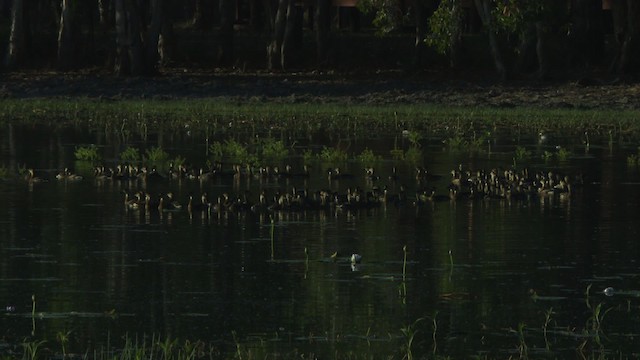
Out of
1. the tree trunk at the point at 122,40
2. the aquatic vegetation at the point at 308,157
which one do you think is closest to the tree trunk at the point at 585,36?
the tree trunk at the point at 122,40

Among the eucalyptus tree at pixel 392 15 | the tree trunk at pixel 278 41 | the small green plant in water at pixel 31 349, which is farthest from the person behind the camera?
the tree trunk at pixel 278 41

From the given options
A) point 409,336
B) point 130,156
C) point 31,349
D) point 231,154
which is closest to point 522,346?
point 409,336

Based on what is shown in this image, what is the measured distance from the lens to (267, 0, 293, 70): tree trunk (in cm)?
5669

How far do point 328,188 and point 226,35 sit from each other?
120 ft

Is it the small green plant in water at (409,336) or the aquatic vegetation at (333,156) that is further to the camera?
the aquatic vegetation at (333,156)

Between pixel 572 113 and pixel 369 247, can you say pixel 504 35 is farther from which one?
pixel 369 247

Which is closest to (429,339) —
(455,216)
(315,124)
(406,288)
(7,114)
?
(406,288)

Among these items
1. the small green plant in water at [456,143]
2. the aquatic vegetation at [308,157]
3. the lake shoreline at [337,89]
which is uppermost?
the aquatic vegetation at [308,157]

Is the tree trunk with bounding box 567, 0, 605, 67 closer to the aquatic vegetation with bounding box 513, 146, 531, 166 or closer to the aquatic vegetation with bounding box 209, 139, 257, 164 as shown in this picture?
the aquatic vegetation with bounding box 513, 146, 531, 166

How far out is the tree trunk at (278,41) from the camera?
5669cm

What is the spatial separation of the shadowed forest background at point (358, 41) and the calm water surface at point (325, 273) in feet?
87.6

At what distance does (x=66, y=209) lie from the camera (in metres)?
20.3

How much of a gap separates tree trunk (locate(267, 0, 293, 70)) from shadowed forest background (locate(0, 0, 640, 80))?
4cm

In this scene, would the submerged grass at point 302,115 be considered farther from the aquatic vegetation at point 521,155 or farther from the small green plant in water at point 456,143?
the aquatic vegetation at point 521,155
